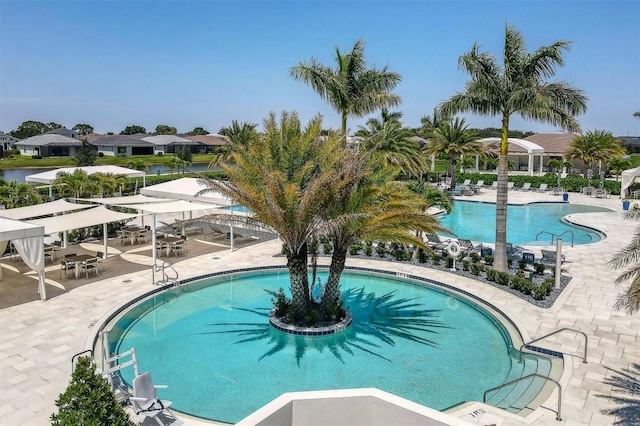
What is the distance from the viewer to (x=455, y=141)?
40406 millimetres

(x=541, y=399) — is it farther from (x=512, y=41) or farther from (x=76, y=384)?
(x=512, y=41)

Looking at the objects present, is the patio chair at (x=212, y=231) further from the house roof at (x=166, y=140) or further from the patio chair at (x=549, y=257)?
the house roof at (x=166, y=140)

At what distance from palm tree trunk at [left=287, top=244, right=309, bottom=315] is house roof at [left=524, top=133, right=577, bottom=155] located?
157ft

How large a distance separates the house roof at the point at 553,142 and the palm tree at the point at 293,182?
47429 mm

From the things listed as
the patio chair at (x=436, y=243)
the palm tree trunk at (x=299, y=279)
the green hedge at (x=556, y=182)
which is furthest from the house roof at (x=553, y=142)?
the palm tree trunk at (x=299, y=279)

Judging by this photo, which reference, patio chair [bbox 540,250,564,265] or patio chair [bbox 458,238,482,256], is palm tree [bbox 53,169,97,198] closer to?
patio chair [bbox 458,238,482,256]

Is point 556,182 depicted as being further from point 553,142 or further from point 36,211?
point 36,211

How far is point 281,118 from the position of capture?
497 inches

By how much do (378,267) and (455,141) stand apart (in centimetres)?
2569

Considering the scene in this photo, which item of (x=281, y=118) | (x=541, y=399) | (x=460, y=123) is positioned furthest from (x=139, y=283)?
(x=460, y=123)

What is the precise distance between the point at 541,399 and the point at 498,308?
4.79 m

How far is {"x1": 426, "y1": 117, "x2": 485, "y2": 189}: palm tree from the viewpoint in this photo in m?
40.1

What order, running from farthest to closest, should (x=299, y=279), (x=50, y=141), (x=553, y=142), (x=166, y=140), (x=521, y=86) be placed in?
(x=166, y=140) → (x=50, y=141) → (x=553, y=142) → (x=521, y=86) → (x=299, y=279)

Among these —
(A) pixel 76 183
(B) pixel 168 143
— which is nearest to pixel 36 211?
(A) pixel 76 183
